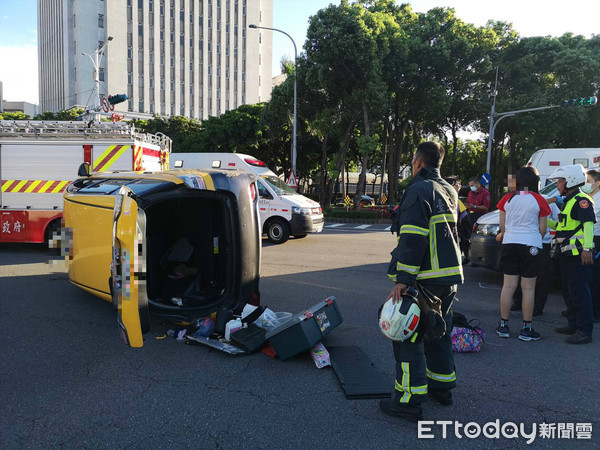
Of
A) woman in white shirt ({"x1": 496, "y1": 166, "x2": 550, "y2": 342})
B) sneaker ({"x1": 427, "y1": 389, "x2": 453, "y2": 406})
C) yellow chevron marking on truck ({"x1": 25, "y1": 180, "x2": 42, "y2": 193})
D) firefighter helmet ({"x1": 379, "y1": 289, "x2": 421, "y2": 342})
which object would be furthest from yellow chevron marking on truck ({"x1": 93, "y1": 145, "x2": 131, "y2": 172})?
sneaker ({"x1": 427, "y1": 389, "x2": 453, "y2": 406})

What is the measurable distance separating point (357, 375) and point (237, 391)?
101 centimetres

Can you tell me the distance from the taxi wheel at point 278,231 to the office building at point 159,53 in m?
63.6

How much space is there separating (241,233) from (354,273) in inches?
153

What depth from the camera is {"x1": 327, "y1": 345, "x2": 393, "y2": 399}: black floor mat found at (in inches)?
144

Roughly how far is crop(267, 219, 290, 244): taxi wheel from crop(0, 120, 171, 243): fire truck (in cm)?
380

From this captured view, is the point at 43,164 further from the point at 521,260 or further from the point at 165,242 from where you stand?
the point at 521,260

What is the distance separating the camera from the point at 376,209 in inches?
965

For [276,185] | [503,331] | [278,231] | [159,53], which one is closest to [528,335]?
[503,331]

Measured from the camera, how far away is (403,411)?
129 inches

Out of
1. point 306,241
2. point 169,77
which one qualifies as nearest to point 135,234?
point 306,241

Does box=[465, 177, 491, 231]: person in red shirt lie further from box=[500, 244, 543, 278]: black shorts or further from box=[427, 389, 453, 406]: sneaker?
box=[427, 389, 453, 406]: sneaker

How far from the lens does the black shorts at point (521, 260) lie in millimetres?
4902

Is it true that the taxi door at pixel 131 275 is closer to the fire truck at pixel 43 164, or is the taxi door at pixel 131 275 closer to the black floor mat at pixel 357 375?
the black floor mat at pixel 357 375

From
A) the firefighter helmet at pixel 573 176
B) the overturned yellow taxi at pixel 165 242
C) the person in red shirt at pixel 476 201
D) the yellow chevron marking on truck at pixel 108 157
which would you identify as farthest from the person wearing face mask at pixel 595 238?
the yellow chevron marking on truck at pixel 108 157
